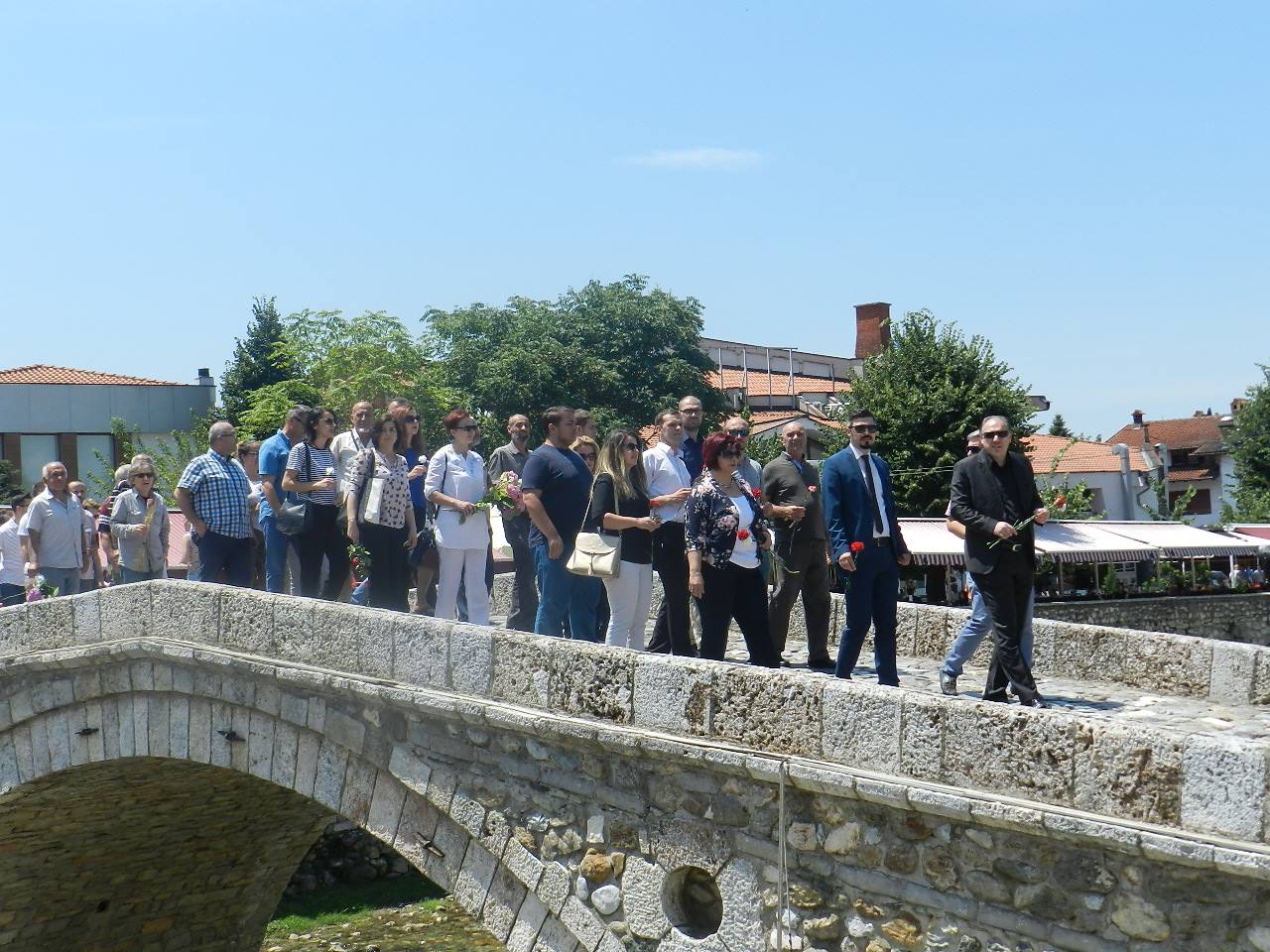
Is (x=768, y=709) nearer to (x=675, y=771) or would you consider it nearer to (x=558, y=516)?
(x=675, y=771)

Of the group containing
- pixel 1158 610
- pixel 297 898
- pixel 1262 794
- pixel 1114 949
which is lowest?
pixel 297 898

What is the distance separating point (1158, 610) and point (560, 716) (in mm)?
22940

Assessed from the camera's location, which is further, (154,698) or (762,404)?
(762,404)

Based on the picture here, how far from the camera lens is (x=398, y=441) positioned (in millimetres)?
10516

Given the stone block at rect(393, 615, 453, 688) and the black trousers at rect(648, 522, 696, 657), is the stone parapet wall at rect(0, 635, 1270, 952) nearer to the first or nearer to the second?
the stone block at rect(393, 615, 453, 688)

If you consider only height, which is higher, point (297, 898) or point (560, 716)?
point (560, 716)

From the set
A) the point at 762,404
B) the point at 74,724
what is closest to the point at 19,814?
the point at 74,724

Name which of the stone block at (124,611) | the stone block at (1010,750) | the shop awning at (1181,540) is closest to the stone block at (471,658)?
the stone block at (1010,750)

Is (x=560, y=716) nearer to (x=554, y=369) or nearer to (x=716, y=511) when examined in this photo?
(x=716, y=511)

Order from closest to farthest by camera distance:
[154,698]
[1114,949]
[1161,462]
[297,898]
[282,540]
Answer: [1114,949] < [154,698] < [282,540] < [297,898] < [1161,462]

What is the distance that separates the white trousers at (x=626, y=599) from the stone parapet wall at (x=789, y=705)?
1310 millimetres

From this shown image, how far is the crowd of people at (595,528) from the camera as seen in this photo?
7816 mm

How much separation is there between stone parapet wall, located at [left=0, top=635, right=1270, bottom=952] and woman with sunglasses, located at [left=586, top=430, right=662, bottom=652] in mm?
1450

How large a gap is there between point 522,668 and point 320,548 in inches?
137
